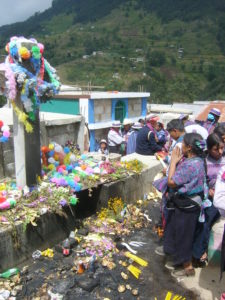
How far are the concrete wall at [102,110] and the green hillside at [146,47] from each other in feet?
89.3

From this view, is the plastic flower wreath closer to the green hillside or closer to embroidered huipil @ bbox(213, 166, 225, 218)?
embroidered huipil @ bbox(213, 166, 225, 218)

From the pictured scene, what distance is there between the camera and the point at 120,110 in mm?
18422

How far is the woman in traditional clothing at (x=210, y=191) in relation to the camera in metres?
4.18

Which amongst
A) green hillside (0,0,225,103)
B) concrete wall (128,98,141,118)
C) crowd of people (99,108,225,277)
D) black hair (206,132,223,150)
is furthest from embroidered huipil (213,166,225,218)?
green hillside (0,0,225,103)

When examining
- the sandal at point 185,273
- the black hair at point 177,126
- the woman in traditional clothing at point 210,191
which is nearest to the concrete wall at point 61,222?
the black hair at point 177,126

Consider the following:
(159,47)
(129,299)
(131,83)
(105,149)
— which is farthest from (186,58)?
(129,299)

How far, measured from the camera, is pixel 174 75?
68.6 m

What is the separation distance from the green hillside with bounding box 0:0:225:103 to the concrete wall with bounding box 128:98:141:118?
24.3 meters

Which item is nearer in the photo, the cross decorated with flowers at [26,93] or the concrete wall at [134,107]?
the cross decorated with flowers at [26,93]

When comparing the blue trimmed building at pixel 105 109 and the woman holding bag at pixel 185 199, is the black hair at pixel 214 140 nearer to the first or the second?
the woman holding bag at pixel 185 199

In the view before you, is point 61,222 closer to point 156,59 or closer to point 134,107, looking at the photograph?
point 134,107

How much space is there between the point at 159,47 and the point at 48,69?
93.0m

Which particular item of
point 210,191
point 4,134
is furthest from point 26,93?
point 210,191

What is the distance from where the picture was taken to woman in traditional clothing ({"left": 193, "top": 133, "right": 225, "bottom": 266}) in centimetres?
418
